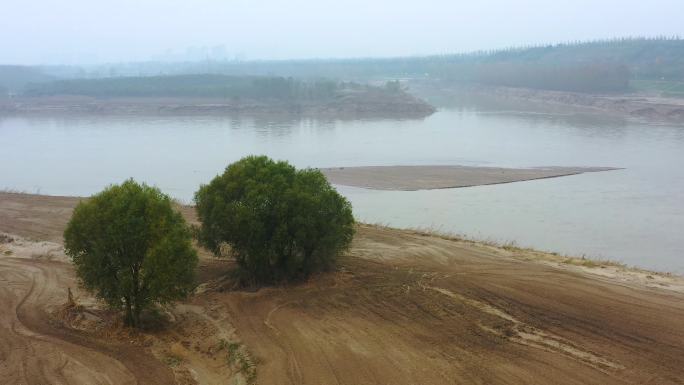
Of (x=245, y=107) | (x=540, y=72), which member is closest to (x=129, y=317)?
(x=245, y=107)

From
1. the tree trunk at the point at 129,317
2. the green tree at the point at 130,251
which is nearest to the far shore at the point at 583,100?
the green tree at the point at 130,251

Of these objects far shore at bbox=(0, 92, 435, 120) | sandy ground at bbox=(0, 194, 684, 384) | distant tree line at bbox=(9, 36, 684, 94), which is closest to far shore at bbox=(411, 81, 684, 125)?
distant tree line at bbox=(9, 36, 684, 94)

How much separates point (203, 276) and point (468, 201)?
12159mm

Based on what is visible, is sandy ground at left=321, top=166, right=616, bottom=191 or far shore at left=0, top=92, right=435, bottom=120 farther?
far shore at left=0, top=92, right=435, bottom=120

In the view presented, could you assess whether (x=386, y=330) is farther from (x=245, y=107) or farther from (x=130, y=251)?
(x=245, y=107)

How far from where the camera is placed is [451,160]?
30.2 meters

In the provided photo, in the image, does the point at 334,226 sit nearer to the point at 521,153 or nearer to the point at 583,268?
the point at 583,268

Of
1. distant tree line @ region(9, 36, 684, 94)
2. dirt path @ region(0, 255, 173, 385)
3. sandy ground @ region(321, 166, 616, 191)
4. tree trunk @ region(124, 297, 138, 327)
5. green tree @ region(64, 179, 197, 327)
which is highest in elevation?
distant tree line @ region(9, 36, 684, 94)

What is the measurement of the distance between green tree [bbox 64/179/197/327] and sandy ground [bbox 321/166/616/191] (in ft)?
51.8

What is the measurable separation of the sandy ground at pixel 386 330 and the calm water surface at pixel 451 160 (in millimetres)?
5671

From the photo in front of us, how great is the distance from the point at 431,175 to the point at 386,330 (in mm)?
17887

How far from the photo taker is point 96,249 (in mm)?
8305

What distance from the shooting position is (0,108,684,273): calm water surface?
17750 millimetres

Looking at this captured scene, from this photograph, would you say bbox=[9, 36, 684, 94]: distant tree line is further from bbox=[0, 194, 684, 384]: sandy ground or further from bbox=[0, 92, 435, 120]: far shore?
bbox=[0, 194, 684, 384]: sandy ground
